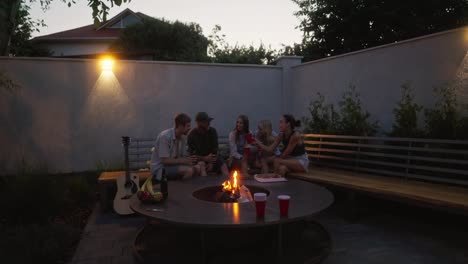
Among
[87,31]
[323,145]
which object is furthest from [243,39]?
[87,31]

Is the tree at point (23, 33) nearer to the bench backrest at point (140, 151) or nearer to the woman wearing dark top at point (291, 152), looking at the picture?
the bench backrest at point (140, 151)

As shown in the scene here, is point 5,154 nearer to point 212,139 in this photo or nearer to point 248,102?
point 212,139

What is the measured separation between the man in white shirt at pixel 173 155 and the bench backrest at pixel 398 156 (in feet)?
7.65

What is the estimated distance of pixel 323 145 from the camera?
5777 millimetres

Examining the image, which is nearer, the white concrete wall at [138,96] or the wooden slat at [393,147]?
the wooden slat at [393,147]

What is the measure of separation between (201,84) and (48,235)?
459cm

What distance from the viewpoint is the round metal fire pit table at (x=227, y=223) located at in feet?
8.97

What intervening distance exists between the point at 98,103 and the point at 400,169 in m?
5.64

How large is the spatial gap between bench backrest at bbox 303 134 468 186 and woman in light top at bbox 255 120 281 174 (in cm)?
82

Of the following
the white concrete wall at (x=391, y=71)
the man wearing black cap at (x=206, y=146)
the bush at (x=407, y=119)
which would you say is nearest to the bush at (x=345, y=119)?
the white concrete wall at (x=391, y=71)

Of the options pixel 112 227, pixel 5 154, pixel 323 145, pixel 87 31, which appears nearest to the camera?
pixel 112 227

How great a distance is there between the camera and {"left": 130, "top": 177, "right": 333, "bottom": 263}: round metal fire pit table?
108 inches

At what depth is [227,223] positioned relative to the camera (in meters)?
2.61

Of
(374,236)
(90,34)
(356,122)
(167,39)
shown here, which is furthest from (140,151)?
(90,34)
